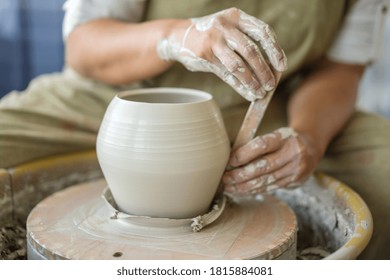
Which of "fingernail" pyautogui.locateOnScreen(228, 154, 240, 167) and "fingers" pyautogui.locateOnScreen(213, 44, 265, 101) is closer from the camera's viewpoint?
"fingers" pyautogui.locateOnScreen(213, 44, 265, 101)

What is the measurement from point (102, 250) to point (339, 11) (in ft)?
3.39

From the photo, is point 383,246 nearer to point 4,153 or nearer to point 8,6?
point 4,153

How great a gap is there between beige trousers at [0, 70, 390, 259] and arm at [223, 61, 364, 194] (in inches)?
3.0

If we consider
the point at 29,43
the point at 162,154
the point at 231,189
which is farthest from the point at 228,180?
the point at 29,43

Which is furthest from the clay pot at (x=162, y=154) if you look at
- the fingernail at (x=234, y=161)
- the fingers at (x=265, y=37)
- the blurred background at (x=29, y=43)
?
the blurred background at (x=29, y=43)

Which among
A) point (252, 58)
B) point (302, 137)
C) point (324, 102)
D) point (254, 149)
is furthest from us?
point (324, 102)

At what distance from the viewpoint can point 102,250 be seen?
94 cm

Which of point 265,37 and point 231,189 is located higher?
point 265,37

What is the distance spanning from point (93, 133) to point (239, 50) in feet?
2.18

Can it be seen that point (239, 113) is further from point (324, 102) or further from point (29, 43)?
point (29, 43)

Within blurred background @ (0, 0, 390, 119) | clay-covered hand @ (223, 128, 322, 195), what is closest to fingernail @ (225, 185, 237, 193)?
clay-covered hand @ (223, 128, 322, 195)

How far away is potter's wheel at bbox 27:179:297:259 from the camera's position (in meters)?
0.94

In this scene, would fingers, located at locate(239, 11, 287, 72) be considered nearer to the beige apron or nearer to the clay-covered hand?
the clay-covered hand

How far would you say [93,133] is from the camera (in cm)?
147
